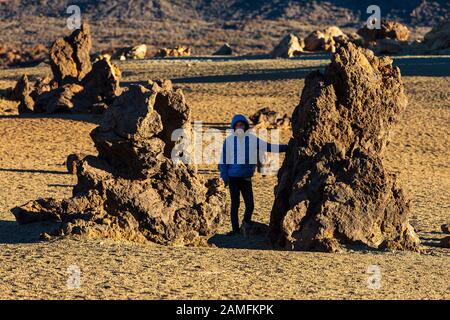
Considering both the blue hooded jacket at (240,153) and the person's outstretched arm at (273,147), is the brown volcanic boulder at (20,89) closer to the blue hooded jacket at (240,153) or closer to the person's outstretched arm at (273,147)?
the blue hooded jacket at (240,153)

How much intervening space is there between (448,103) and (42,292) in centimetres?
1828

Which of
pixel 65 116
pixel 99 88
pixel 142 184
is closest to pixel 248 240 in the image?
pixel 142 184

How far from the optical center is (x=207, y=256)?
31.3ft

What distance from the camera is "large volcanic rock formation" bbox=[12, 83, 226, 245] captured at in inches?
411

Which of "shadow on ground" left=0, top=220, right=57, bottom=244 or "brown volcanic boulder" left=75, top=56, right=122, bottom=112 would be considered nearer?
"shadow on ground" left=0, top=220, right=57, bottom=244

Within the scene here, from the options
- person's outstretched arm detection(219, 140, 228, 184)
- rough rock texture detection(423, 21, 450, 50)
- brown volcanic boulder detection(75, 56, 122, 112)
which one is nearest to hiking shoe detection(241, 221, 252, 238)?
person's outstretched arm detection(219, 140, 228, 184)

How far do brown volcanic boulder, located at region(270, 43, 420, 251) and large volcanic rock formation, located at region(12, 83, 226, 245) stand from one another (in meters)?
0.86

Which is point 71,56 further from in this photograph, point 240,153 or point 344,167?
point 344,167

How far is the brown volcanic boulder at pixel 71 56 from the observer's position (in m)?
26.9

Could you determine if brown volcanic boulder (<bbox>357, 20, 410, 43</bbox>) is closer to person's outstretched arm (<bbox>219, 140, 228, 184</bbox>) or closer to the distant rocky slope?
the distant rocky slope

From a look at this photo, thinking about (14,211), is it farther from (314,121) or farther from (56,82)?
(56,82)

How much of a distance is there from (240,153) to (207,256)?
2126 mm

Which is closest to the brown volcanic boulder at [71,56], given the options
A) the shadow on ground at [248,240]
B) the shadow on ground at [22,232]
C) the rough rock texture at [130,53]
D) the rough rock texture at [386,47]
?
the rough rock texture at [386,47]
